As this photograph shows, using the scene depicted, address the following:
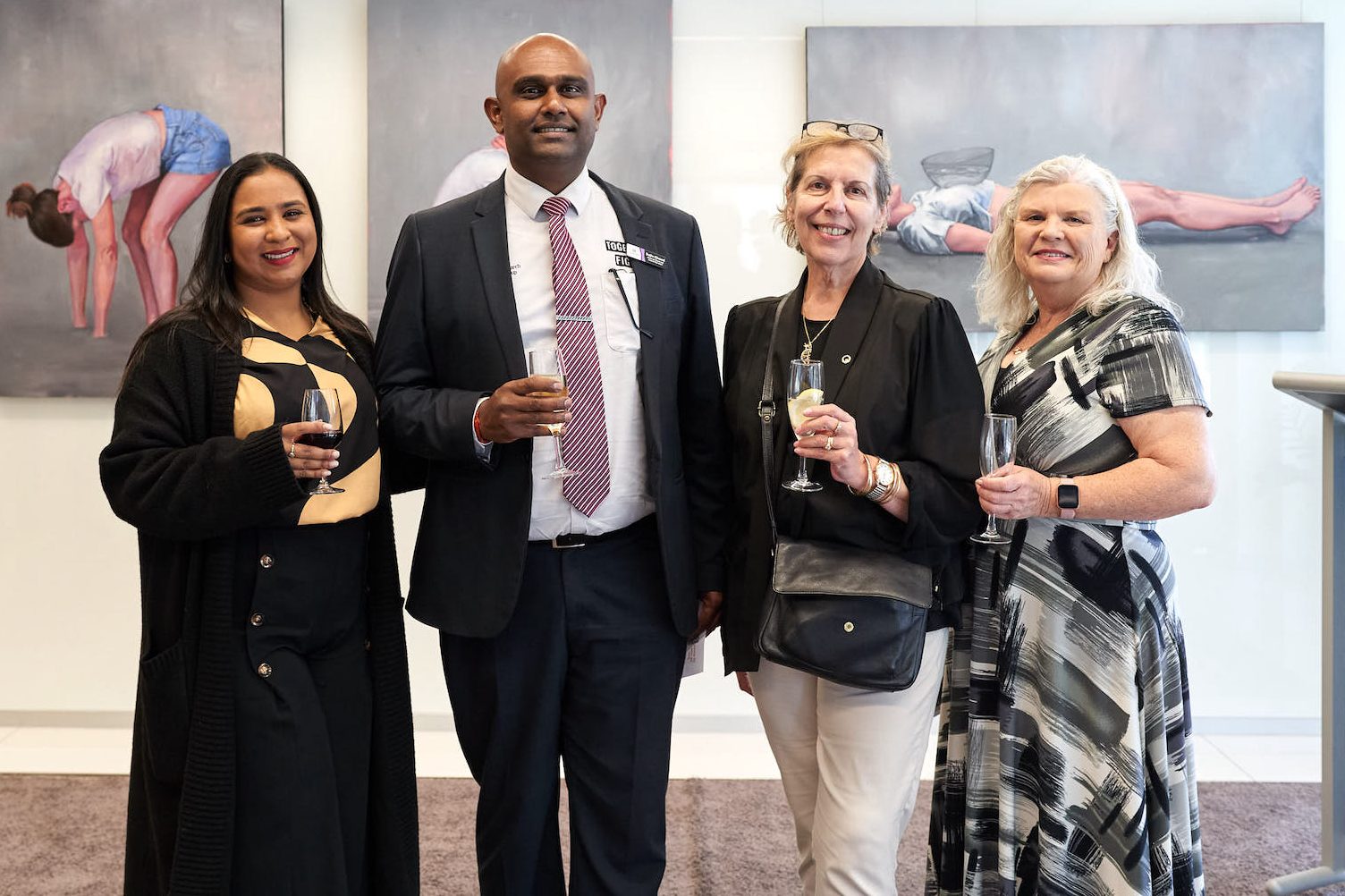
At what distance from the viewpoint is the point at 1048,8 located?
14.6 ft

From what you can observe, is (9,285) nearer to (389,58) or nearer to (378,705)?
(389,58)

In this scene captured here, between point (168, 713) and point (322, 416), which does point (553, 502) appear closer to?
point (322, 416)

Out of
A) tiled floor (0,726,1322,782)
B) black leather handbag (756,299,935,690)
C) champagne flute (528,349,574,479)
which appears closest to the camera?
champagne flute (528,349,574,479)

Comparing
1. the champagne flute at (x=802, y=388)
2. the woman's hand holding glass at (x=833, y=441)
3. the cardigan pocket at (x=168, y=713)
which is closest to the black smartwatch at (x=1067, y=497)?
the woman's hand holding glass at (x=833, y=441)

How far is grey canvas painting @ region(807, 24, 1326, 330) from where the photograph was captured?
4.36m

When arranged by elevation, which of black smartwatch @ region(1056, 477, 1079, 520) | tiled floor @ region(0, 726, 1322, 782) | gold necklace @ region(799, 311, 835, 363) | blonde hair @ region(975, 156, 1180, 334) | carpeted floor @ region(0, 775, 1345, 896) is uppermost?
blonde hair @ region(975, 156, 1180, 334)

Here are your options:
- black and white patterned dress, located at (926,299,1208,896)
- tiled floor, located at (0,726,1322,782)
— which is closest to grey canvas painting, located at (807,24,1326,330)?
tiled floor, located at (0,726,1322,782)

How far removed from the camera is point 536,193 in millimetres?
2326

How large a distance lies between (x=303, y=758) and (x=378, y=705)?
0.19m

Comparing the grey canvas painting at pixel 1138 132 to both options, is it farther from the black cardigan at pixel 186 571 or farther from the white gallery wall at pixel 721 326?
the black cardigan at pixel 186 571

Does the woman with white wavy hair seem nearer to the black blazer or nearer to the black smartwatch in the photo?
the black smartwatch

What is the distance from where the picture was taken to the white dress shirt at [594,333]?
2256 mm

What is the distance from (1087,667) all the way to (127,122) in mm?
3977

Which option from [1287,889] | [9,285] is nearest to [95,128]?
[9,285]
